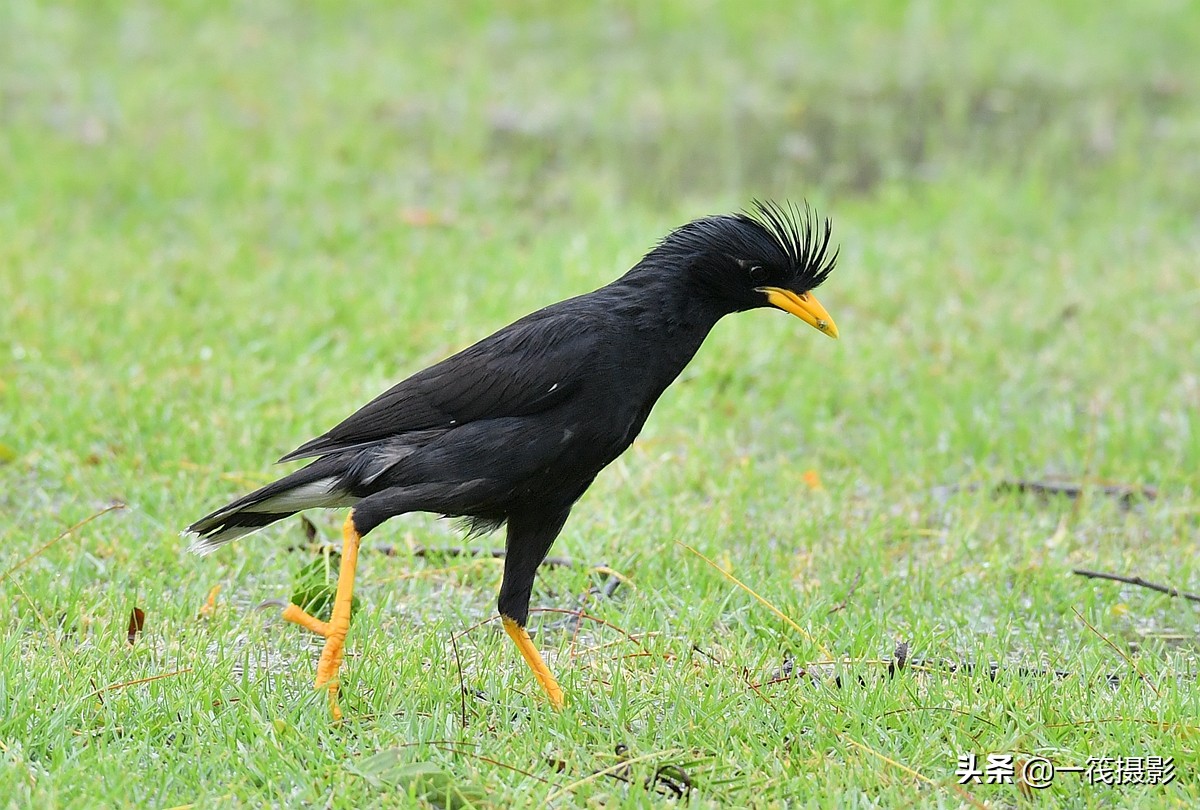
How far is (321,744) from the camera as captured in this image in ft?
12.0

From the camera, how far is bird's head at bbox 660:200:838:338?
13.7 feet

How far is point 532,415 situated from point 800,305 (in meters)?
0.88

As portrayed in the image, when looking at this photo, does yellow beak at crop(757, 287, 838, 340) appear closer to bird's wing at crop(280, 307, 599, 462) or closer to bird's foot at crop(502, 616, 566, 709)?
bird's wing at crop(280, 307, 599, 462)

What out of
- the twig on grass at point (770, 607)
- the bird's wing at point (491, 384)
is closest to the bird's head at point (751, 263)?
the bird's wing at point (491, 384)

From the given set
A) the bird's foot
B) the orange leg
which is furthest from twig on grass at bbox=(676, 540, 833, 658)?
the orange leg

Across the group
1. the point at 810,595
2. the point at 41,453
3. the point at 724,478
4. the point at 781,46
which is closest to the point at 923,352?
the point at 724,478

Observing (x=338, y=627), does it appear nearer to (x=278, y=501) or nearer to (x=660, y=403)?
(x=278, y=501)

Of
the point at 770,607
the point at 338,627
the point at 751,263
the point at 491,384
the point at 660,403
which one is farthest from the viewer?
the point at 660,403

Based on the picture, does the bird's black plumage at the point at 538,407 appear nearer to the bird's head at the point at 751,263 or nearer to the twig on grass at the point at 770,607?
the bird's head at the point at 751,263

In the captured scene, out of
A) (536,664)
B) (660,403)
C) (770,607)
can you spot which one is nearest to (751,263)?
(770,607)

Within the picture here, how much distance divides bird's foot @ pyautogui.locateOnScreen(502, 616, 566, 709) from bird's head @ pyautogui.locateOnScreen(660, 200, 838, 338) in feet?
3.55

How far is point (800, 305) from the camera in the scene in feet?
14.1

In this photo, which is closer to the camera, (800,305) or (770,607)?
(800,305)

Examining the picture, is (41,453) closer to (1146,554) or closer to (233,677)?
(233,677)
